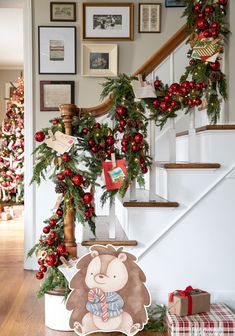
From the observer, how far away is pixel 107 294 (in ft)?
8.50

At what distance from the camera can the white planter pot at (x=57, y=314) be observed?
2930 millimetres

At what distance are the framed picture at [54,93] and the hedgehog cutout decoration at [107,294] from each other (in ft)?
7.31

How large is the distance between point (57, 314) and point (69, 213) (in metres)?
0.60

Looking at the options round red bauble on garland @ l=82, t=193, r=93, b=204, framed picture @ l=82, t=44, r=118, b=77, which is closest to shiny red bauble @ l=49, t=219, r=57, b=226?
round red bauble on garland @ l=82, t=193, r=93, b=204

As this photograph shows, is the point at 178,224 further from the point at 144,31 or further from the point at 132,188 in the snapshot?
the point at 144,31

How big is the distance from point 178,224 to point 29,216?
199cm

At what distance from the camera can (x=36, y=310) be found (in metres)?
3.31

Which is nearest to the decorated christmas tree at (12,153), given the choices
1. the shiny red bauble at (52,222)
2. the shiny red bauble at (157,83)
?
the shiny red bauble at (52,222)

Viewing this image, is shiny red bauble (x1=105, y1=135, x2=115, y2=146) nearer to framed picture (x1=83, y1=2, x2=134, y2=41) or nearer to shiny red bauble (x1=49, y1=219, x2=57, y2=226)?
shiny red bauble (x1=49, y1=219, x2=57, y2=226)

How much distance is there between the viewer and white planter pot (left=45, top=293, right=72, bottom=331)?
2930 mm

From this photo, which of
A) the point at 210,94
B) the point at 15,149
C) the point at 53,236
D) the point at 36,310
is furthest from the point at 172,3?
the point at 15,149

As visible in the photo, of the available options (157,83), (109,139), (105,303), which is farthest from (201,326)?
(157,83)

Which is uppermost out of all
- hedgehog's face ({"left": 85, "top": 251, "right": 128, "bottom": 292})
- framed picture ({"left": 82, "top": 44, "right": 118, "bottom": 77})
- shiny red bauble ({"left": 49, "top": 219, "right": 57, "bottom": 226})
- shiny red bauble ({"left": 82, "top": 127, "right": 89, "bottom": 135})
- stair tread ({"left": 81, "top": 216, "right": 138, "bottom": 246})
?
framed picture ({"left": 82, "top": 44, "right": 118, "bottom": 77})

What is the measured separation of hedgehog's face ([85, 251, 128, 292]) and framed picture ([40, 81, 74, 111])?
A: 2.24 metres
